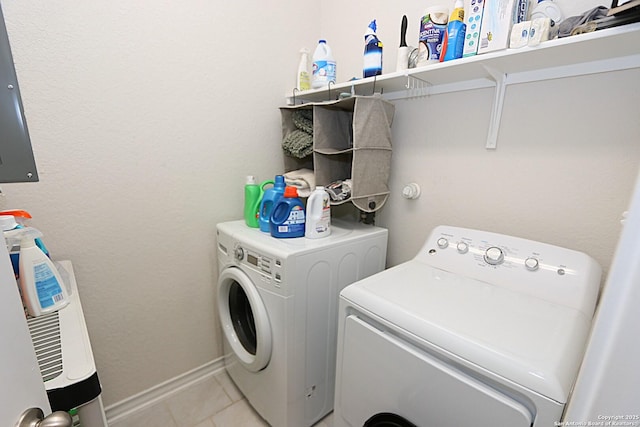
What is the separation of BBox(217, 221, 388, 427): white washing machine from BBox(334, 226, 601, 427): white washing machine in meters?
0.27

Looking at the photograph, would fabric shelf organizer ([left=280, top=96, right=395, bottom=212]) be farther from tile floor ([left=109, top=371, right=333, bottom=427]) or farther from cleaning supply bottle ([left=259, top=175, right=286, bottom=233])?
tile floor ([left=109, top=371, right=333, bottom=427])

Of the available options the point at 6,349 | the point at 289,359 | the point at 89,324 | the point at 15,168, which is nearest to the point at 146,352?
the point at 89,324

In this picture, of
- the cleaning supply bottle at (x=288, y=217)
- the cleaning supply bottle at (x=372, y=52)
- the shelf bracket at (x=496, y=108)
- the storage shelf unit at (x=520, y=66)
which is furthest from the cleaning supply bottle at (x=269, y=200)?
the shelf bracket at (x=496, y=108)

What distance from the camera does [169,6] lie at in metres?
1.43

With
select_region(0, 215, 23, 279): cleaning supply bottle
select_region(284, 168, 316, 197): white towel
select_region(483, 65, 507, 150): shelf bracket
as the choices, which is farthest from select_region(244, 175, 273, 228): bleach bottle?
select_region(483, 65, 507, 150): shelf bracket

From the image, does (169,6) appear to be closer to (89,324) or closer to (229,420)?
(89,324)

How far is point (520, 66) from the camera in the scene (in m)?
1.14

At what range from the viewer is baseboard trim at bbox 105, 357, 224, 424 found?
1.61 m

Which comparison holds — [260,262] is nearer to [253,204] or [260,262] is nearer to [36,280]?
[253,204]

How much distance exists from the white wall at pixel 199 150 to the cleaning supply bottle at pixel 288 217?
496 mm

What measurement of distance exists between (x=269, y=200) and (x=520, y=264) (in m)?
1.14

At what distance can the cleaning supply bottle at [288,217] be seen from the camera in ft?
4.66

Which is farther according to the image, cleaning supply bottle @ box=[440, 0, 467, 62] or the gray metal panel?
cleaning supply bottle @ box=[440, 0, 467, 62]

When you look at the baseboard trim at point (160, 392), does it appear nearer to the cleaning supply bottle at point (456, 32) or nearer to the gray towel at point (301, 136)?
the gray towel at point (301, 136)
